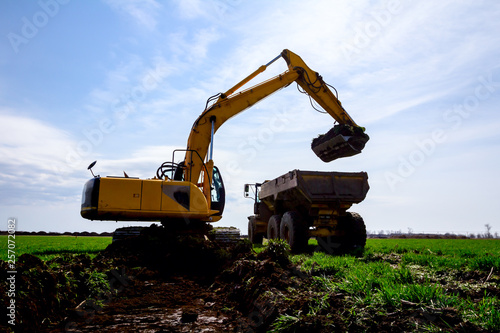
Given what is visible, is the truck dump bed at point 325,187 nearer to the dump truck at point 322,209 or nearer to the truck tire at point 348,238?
the dump truck at point 322,209

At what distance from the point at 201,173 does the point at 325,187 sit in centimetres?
379

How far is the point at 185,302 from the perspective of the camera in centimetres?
562

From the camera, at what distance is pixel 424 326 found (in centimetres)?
304

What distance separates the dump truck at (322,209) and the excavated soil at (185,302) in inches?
145

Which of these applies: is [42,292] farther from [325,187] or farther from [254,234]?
[254,234]

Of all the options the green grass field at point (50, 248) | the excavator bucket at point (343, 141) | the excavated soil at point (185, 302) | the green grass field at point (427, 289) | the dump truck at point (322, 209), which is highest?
the excavator bucket at point (343, 141)

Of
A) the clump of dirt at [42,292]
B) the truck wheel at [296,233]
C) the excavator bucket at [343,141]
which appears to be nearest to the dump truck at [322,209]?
the truck wheel at [296,233]

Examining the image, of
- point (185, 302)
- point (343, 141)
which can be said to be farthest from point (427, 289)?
point (343, 141)

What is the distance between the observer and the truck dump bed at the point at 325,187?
10.7 meters

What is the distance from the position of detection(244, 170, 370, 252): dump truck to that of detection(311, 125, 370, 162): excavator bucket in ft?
2.31

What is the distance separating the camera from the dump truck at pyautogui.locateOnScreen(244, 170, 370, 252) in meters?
10.8

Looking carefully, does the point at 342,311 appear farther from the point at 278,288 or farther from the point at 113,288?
the point at 113,288

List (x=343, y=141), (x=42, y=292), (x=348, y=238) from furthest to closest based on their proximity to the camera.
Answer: (x=348, y=238) < (x=343, y=141) < (x=42, y=292)

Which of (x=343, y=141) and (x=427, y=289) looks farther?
(x=343, y=141)
